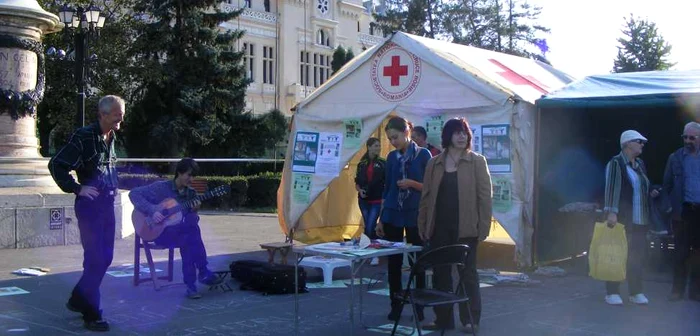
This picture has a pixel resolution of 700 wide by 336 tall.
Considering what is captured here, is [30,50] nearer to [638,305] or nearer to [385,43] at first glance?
[385,43]

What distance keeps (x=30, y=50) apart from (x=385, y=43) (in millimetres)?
5825

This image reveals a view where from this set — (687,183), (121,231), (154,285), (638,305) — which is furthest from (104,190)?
(121,231)

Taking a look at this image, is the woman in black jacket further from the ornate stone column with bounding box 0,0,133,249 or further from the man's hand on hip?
the ornate stone column with bounding box 0,0,133,249

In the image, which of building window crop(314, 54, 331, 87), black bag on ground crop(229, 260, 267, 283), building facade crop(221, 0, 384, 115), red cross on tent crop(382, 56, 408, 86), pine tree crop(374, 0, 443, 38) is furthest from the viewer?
building window crop(314, 54, 331, 87)

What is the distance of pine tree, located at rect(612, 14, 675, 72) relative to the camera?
33.9 meters

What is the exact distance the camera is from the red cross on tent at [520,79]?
10.3m

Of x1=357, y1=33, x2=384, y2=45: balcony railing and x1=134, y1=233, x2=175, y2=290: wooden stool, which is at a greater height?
x1=357, y1=33, x2=384, y2=45: balcony railing

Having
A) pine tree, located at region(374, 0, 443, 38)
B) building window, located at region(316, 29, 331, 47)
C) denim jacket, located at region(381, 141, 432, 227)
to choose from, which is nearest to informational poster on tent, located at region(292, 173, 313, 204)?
denim jacket, located at region(381, 141, 432, 227)

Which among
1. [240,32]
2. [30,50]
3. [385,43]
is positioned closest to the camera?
[385,43]

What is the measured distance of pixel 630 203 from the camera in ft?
25.0

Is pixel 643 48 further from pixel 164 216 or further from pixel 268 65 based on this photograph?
pixel 164 216

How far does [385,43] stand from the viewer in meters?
10.8

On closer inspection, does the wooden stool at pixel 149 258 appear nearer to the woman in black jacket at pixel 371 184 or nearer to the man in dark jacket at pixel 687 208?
the woman in black jacket at pixel 371 184

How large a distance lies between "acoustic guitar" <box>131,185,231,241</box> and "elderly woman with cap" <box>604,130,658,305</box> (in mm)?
3878
